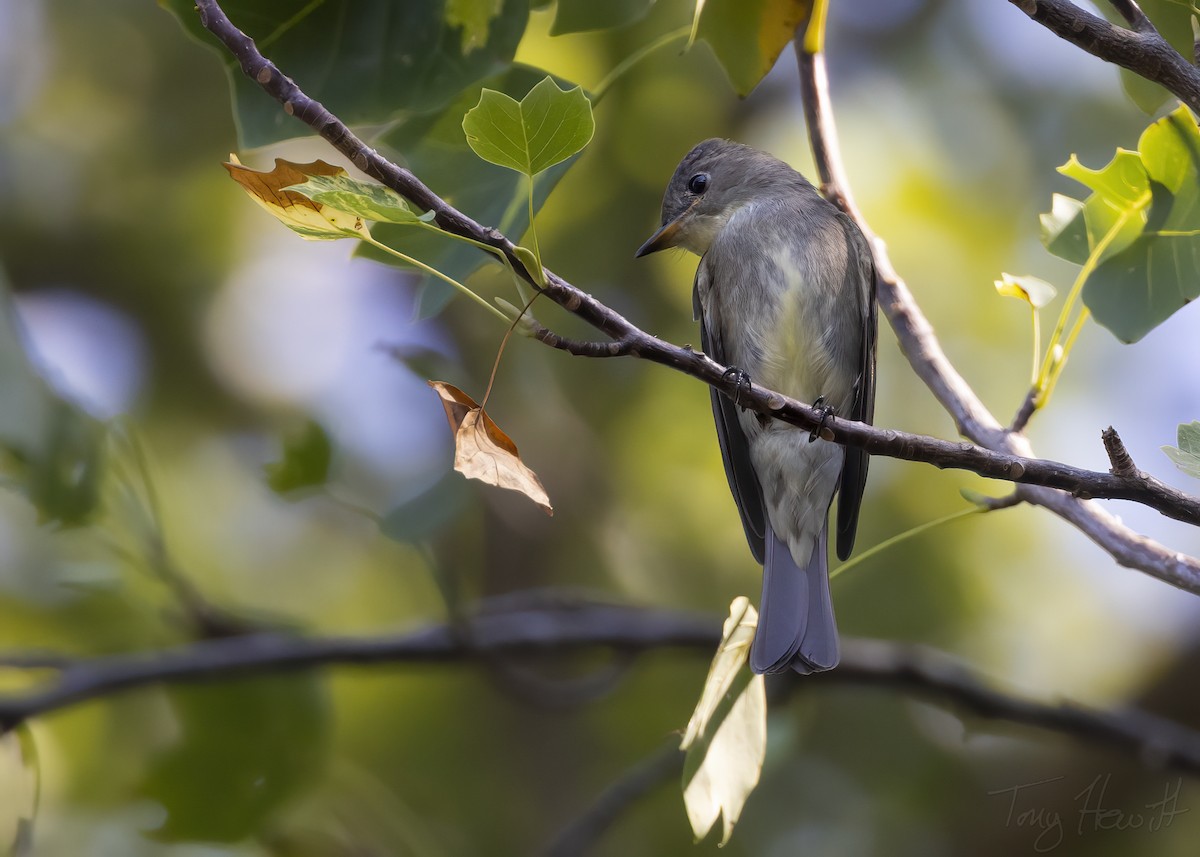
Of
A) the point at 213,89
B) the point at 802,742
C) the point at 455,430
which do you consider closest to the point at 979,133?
the point at 802,742

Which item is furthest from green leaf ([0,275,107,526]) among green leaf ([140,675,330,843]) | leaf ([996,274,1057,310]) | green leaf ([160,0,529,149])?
leaf ([996,274,1057,310])

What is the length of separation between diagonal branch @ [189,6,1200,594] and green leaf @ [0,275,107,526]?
1380mm

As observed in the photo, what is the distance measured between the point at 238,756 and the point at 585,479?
1888 mm

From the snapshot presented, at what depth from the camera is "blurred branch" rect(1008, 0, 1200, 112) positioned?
70.1 inches

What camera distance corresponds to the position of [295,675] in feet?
11.7

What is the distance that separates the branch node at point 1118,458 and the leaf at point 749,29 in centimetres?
118

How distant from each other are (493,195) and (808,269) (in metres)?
1.19

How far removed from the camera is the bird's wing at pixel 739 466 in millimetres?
3404

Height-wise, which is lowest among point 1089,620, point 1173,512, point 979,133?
point 1089,620

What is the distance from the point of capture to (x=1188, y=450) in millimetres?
1763

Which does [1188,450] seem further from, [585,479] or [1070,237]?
[585,479]

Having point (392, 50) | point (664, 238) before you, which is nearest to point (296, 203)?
point (392, 50)

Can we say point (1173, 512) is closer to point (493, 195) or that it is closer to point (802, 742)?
point (493, 195)

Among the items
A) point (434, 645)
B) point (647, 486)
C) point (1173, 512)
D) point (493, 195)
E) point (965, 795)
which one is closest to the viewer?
point (1173, 512)
